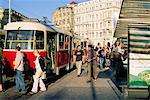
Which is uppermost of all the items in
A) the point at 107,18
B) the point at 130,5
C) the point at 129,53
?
the point at 107,18

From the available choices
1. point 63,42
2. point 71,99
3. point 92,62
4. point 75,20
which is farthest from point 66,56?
point 75,20

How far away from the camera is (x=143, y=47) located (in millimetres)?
11617

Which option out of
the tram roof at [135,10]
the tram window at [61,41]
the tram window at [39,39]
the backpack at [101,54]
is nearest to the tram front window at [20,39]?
the tram window at [39,39]

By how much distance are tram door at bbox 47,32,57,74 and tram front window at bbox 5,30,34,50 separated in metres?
1.43

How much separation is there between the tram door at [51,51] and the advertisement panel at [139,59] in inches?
306

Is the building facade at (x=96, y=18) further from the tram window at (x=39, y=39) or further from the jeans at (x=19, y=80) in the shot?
the jeans at (x=19, y=80)

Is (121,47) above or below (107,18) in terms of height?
below

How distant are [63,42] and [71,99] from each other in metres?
11.4

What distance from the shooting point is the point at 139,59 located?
1158cm

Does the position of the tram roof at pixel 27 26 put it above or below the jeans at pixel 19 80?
above

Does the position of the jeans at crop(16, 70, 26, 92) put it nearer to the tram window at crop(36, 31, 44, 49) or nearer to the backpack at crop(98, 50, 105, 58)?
the tram window at crop(36, 31, 44, 49)

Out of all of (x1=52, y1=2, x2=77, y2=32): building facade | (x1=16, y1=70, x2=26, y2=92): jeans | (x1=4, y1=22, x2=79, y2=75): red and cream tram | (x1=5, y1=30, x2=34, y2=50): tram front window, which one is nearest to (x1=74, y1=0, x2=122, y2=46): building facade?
Answer: (x1=52, y1=2, x2=77, y2=32): building facade

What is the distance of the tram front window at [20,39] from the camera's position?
17844 millimetres

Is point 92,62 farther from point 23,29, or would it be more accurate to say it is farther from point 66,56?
point 66,56
